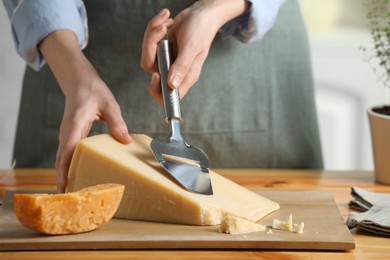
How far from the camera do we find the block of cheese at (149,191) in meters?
1.19

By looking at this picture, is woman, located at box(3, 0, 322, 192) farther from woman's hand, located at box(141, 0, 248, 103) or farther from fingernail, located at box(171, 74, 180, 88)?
fingernail, located at box(171, 74, 180, 88)

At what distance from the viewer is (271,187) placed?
1.52 m

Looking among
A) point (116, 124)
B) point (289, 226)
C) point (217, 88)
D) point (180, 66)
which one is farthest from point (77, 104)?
point (217, 88)

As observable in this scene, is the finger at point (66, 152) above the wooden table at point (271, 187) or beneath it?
above

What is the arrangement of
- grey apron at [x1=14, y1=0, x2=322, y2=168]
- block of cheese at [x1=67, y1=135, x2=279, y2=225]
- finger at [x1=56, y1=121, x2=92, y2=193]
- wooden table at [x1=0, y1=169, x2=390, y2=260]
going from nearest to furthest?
wooden table at [x1=0, y1=169, x2=390, y2=260] < block of cheese at [x1=67, y1=135, x2=279, y2=225] < finger at [x1=56, y1=121, x2=92, y2=193] < grey apron at [x1=14, y1=0, x2=322, y2=168]

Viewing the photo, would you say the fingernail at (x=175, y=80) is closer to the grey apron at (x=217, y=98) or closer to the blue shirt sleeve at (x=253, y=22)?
the blue shirt sleeve at (x=253, y=22)

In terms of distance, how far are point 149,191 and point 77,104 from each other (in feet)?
0.74

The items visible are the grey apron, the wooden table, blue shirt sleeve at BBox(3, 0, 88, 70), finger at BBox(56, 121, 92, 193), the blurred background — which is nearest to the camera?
the wooden table

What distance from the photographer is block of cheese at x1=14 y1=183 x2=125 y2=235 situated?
3.56ft

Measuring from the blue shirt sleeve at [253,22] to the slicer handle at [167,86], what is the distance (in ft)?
1.09

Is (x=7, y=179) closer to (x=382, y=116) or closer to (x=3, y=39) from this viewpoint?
(x=382, y=116)

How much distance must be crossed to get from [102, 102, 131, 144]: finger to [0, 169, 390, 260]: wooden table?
8.7 inches

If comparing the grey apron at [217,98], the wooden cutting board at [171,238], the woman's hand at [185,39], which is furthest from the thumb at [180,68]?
the grey apron at [217,98]

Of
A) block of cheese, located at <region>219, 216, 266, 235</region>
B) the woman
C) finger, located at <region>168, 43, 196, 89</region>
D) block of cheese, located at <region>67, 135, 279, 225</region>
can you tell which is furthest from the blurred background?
block of cheese, located at <region>219, 216, 266, 235</region>
